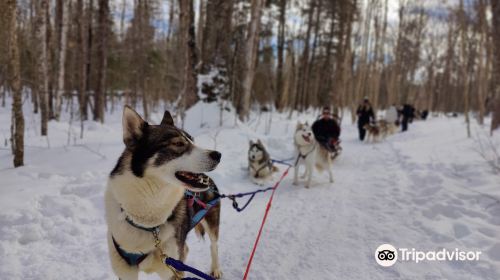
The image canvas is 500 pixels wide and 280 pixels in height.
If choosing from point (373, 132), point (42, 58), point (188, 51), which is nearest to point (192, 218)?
point (42, 58)

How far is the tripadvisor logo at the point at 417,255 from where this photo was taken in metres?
3.50

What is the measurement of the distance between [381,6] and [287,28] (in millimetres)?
6632

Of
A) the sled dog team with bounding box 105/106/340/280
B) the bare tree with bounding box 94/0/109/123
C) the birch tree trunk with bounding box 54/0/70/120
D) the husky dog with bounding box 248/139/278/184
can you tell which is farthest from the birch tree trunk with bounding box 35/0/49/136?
the sled dog team with bounding box 105/106/340/280

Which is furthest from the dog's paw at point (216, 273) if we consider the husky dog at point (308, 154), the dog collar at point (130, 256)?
the husky dog at point (308, 154)

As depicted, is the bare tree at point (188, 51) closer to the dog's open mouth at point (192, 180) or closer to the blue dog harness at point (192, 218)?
the blue dog harness at point (192, 218)

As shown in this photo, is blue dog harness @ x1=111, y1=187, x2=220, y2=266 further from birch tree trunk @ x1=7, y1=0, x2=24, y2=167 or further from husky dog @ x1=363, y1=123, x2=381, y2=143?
husky dog @ x1=363, y1=123, x2=381, y2=143

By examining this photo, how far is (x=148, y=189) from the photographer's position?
2051mm

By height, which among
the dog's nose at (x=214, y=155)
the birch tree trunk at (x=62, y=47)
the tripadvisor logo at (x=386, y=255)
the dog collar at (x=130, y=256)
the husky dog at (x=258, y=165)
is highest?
the birch tree trunk at (x=62, y=47)

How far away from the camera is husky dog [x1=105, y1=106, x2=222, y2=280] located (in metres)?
2.02

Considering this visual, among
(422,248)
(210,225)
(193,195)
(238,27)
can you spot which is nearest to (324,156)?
(422,248)

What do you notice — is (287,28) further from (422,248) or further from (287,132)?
(422,248)

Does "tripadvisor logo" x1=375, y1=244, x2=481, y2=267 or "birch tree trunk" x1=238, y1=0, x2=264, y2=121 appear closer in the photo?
"tripadvisor logo" x1=375, y1=244, x2=481, y2=267

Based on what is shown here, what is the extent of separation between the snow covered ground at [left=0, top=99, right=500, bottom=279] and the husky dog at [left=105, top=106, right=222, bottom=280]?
1.11m

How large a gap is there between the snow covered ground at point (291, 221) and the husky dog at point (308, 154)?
0.34m
